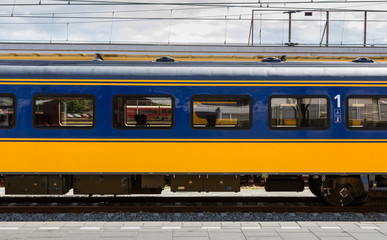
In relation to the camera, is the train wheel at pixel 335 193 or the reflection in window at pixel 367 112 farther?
the train wheel at pixel 335 193

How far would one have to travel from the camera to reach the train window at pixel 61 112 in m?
8.06

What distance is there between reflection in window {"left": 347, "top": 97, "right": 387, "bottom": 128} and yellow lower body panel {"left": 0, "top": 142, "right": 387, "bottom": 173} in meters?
0.48

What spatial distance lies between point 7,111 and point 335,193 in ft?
25.7

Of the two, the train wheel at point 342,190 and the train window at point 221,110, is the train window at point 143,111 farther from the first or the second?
the train wheel at point 342,190

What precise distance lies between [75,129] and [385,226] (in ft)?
22.3

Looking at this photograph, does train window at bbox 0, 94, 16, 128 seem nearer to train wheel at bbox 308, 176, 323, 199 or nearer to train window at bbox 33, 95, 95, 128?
train window at bbox 33, 95, 95, 128

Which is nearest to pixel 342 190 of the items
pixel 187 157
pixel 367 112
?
pixel 367 112

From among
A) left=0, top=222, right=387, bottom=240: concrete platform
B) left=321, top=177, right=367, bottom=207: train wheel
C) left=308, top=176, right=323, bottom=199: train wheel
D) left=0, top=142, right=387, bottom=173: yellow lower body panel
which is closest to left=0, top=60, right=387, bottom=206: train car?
left=0, top=142, right=387, bottom=173: yellow lower body panel

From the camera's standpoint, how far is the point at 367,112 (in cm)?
823

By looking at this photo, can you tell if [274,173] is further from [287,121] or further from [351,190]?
[351,190]

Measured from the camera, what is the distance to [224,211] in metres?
8.40

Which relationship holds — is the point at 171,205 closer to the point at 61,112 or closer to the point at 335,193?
the point at 61,112

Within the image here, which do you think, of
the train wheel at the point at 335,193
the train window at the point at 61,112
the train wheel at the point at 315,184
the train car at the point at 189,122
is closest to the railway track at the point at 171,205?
the train wheel at the point at 335,193

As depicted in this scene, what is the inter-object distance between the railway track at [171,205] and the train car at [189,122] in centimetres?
65
